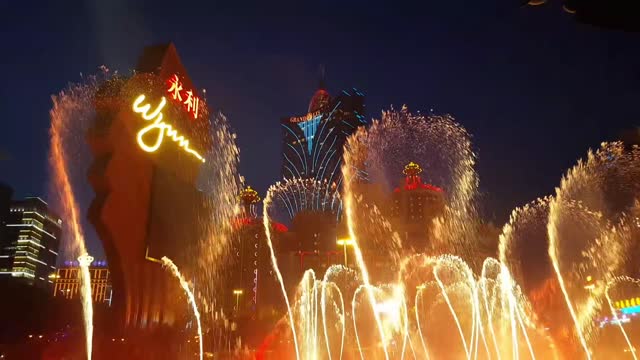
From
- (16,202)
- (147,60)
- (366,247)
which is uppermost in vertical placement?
(16,202)

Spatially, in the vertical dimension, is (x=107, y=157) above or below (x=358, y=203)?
below

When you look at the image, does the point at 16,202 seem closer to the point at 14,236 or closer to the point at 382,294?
the point at 14,236

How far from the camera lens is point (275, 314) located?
72.2 meters

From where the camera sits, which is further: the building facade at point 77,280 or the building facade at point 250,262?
the building facade at point 77,280

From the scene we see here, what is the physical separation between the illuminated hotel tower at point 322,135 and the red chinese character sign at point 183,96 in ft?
411

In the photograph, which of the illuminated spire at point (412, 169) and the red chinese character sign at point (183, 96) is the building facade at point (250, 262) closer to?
the illuminated spire at point (412, 169)

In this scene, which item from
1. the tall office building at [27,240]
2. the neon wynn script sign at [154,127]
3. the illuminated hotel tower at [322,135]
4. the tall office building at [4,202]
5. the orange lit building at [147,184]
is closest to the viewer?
the orange lit building at [147,184]

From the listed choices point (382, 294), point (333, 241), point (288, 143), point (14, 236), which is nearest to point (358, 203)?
point (333, 241)

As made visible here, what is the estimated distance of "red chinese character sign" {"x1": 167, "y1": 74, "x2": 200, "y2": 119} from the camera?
18508 millimetres

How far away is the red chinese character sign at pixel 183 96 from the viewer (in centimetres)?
1851

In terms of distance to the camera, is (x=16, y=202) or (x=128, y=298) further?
(x=16, y=202)

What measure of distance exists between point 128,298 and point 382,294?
5949 centimetres

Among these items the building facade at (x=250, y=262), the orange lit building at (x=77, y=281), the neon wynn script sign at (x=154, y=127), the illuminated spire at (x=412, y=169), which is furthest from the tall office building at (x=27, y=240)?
the neon wynn script sign at (x=154, y=127)

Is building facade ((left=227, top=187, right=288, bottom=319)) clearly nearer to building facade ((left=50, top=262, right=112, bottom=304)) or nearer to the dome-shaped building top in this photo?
building facade ((left=50, top=262, right=112, bottom=304))
